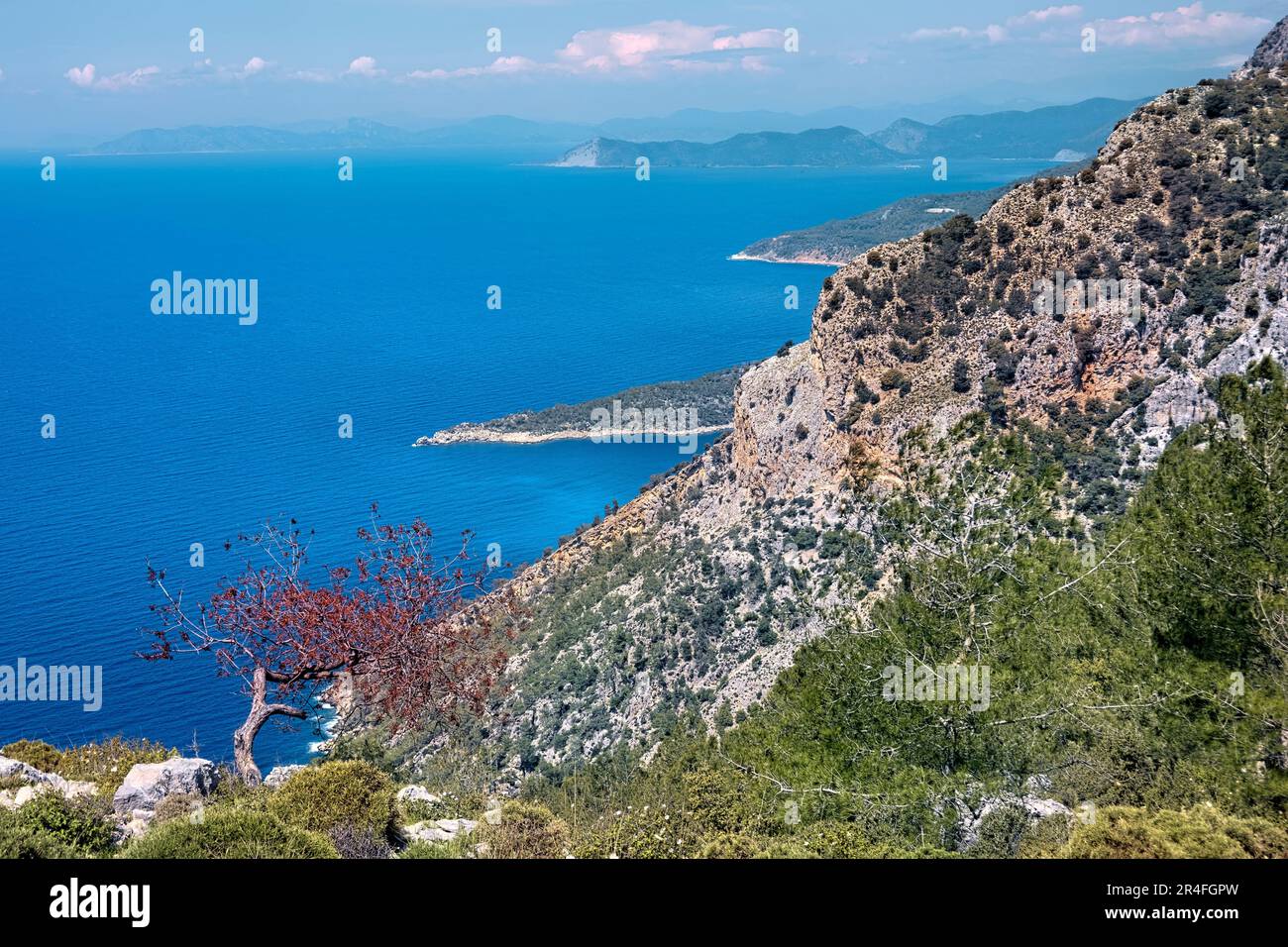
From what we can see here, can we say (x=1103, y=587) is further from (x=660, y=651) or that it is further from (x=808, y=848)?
(x=660, y=651)

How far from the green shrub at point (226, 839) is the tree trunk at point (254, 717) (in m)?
2.27

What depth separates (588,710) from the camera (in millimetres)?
30469

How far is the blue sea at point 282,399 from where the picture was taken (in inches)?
1983

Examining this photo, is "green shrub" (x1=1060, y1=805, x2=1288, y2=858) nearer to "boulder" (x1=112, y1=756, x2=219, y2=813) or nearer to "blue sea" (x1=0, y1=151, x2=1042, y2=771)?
"boulder" (x1=112, y1=756, x2=219, y2=813)

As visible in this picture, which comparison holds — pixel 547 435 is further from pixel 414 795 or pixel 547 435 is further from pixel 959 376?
pixel 414 795

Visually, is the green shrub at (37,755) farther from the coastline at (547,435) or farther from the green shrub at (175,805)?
the coastline at (547,435)

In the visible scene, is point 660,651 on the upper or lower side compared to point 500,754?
upper

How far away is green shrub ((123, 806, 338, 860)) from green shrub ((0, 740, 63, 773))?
6.21 m

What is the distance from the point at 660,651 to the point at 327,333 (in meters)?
95.0

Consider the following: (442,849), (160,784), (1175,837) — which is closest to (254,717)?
(160,784)

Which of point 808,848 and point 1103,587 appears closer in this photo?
point 808,848

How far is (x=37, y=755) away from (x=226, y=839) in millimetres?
7642
